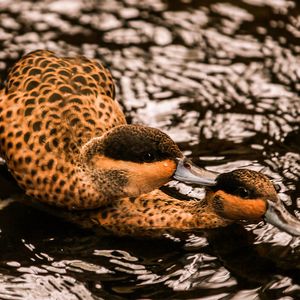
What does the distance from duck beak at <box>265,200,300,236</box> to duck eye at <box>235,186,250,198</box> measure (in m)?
0.14

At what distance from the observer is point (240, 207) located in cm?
547

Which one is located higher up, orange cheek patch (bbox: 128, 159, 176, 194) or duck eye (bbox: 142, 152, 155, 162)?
duck eye (bbox: 142, 152, 155, 162)

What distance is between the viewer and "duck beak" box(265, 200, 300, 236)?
17.6 feet

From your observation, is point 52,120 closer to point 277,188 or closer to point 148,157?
point 148,157

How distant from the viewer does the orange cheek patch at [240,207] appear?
5395 mm

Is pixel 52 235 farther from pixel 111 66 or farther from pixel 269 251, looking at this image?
pixel 111 66

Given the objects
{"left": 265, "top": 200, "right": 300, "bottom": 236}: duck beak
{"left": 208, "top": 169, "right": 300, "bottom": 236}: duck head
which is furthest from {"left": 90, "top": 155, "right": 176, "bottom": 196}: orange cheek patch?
{"left": 265, "top": 200, "right": 300, "bottom": 236}: duck beak

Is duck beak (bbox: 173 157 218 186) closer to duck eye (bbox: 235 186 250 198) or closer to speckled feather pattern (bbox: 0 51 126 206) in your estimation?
duck eye (bbox: 235 186 250 198)

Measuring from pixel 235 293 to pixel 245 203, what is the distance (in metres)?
0.60

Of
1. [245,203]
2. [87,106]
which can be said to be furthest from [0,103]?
[245,203]

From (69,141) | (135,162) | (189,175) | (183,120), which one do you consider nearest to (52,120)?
(69,141)

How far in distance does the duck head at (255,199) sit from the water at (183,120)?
0.72 feet

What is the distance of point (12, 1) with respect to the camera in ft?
27.3

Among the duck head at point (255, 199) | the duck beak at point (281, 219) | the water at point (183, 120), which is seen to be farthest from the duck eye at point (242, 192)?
the water at point (183, 120)
